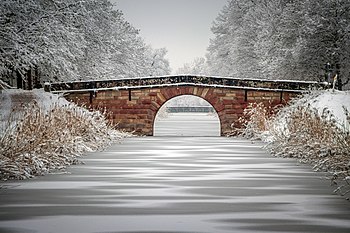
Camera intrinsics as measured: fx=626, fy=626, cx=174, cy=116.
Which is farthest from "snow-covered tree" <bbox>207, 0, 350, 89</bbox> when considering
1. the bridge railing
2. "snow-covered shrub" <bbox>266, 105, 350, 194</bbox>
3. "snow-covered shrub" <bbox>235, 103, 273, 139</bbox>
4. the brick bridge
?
"snow-covered shrub" <bbox>266, 105, 350, 194</bbox>

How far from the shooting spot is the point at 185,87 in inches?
1113

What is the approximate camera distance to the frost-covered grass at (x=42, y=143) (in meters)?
11.8

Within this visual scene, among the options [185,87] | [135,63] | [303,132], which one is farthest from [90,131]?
[135,63]

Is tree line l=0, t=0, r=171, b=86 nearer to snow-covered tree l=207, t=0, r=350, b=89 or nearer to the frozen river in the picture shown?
the frozen river

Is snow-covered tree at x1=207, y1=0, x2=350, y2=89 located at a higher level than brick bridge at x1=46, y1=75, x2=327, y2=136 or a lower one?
higher

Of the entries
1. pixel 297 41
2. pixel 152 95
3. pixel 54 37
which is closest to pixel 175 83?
pixel 152 95

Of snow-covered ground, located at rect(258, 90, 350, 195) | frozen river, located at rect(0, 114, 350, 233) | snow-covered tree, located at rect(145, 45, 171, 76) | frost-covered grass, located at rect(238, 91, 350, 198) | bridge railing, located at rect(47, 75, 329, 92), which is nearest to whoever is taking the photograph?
frozen river, located at rect(0, 114, 350, 233)

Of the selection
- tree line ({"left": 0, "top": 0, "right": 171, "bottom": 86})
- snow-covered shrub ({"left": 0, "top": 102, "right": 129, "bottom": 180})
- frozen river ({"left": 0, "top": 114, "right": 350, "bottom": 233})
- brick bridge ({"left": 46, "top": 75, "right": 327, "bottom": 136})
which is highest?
tree line ({"left": 0, "top": 0, "right": 171, "bottom": 86})

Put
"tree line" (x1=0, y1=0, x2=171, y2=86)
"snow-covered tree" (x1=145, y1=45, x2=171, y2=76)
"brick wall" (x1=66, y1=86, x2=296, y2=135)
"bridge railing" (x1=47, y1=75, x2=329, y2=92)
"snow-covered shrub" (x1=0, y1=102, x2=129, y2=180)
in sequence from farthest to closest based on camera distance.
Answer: "snow-covered tree" (x1=145, y1=45, x2=171, y2=76) < "brick wall" (x1=66, y1=86, x2=296, y2=135) < "bridge railing" (x1=47, y1=75, x2=329, y2=92) < "tree line" (x1=0, y1=0, x2=171, y2=86) < "snow-covered shrub" (x1=0, y1=102, x2=129, y2=180)

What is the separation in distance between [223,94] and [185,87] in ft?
5.71

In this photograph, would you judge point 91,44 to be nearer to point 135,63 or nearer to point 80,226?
point 135,63

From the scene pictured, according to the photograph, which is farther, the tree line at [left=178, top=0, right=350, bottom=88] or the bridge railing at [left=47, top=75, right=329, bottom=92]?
the tree line at [left=178, top=0, right=350, bottom=88]

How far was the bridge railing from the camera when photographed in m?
27.4

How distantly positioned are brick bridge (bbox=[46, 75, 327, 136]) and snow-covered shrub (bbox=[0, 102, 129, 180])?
25.5ft
